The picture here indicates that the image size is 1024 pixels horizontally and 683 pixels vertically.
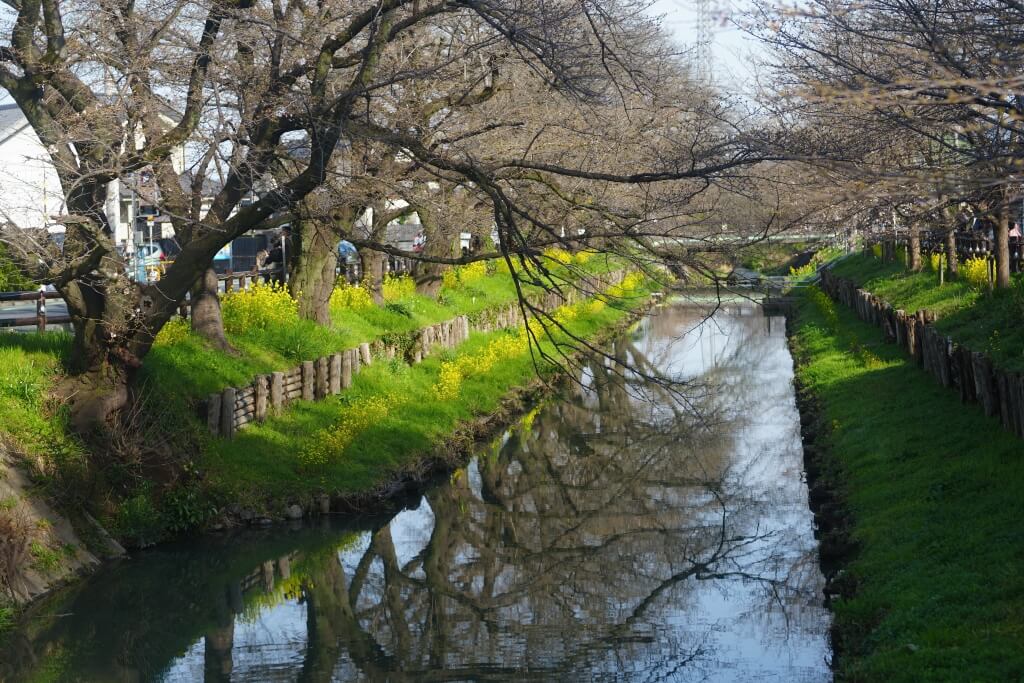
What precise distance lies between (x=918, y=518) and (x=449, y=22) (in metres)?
10.8

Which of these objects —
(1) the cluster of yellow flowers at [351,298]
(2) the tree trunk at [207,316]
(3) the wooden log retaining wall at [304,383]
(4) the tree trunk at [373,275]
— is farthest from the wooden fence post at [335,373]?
(4) the tree trunk at [373,275]

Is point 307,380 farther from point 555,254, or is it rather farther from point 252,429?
point 555,254

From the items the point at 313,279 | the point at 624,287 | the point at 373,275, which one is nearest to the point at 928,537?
the point at 313,279

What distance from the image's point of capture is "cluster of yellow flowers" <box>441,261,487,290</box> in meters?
31.8

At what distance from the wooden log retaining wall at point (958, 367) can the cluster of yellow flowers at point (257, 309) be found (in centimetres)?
1024

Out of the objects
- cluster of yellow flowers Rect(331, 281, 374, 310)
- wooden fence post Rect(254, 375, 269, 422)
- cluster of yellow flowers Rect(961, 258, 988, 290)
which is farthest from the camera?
cluster of yellow flowers Rect(331, 281, 374, 310)

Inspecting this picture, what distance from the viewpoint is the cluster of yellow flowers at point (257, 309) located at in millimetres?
19719

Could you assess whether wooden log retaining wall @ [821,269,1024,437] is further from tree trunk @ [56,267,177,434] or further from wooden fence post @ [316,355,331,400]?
tree trunk @ [56,267,177,434]

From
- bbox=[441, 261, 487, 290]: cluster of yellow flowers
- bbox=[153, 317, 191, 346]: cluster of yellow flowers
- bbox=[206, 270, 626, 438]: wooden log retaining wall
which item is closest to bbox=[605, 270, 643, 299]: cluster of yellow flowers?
bbox=[206, 270, 626, 438]: wooden log retaining wall

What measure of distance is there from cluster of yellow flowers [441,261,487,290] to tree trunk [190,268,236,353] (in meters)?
11.7

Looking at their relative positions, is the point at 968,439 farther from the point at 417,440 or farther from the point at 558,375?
the point at 558,375

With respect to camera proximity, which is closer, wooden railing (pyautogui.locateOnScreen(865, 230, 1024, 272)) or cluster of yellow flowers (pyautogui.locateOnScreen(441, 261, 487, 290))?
wooden railing (pyautogui.locateOnScreen(865, 230, 1024, 272))

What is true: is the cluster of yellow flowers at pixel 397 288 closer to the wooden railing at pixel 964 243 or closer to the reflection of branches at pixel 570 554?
the reflection of branches at pixel 570 554

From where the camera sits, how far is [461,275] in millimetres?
33156
